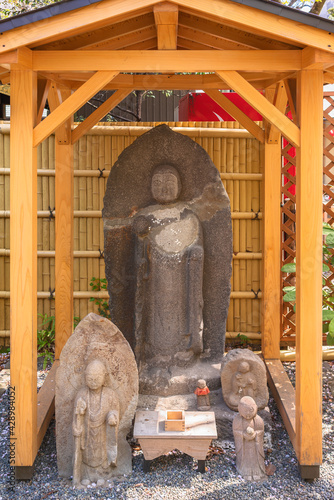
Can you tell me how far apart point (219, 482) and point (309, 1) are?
23.5ft

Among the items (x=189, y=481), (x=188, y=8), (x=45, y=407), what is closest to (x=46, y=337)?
(x=45, y=407)

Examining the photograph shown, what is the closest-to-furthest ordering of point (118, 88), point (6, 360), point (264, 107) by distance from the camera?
point (264, 107) < point (118, 88) < point (6, 360)

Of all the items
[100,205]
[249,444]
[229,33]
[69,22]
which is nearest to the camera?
[69,22]

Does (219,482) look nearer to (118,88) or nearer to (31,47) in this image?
(31,47)

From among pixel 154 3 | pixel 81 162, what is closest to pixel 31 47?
pixel 154 3

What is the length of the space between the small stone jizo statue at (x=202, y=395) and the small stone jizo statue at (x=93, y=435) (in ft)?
2.45

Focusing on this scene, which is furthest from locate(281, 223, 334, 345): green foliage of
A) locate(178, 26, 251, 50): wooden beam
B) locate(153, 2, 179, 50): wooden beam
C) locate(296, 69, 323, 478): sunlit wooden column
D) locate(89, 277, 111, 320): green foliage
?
locate(153, 2, 179, 50): wooden beam

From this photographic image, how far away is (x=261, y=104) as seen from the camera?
319cm

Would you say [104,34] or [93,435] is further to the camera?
[104,34]

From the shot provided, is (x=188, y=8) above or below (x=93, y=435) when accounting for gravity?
above

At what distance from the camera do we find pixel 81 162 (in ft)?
18.9

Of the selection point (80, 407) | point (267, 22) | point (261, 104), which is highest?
point (267, 22)

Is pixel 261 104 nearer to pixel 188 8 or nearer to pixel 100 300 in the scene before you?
pixel 188 8

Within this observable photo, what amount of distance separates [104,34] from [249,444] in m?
3.01
